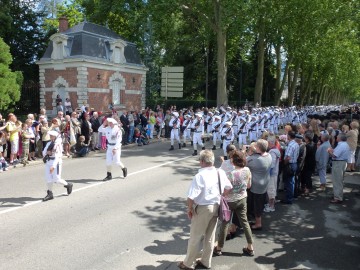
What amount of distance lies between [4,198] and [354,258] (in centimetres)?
769

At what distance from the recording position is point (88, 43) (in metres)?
26.7

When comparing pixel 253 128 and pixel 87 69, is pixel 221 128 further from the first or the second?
pixel 87 69

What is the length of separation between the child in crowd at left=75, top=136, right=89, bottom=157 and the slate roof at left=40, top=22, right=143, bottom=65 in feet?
40.0

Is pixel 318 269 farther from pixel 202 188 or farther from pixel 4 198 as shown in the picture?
pixel 4 198

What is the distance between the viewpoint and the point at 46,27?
125 ft

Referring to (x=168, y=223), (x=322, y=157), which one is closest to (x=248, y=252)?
(x=168, y=223)

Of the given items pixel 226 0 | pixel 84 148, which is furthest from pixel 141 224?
pixel 226 0

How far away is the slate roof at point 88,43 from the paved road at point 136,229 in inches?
666

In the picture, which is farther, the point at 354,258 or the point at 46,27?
the point at 46,27

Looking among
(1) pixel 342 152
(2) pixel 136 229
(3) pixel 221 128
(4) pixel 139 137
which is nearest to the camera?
(2) pixel 136 229

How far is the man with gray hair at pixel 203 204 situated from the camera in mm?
5316

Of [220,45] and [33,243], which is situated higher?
[220,45]

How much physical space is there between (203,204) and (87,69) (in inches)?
888

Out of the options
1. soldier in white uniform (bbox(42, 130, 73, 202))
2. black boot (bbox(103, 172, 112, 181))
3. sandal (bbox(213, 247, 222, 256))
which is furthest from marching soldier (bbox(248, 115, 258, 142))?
sandal (bbox(213, 247, 222, 256))
